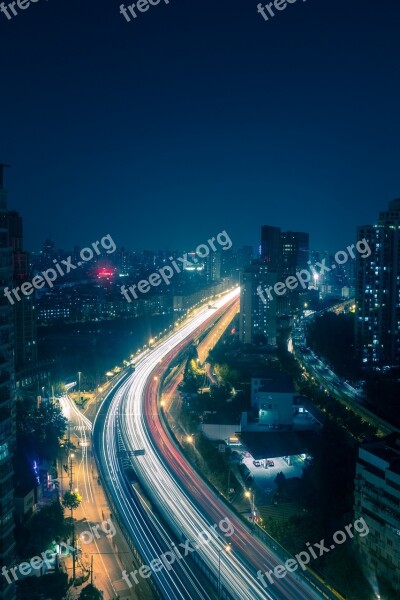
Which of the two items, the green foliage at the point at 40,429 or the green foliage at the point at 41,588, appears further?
the green foliage at the point at 40,429

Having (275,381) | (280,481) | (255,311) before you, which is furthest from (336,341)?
(280,481)

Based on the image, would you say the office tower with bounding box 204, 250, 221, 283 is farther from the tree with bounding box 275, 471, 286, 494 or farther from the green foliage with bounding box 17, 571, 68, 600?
the green foliage with bounding box 17, 571, 68, 600

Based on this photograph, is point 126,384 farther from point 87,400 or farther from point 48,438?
point 48,438

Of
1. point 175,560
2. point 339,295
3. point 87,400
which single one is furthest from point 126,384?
point 339,295

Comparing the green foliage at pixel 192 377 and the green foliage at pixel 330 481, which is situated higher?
the green foliage at pixel 192 377
